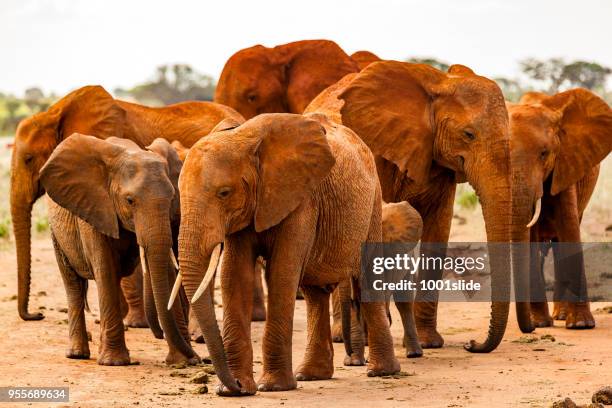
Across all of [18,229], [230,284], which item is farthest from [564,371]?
[18,229]

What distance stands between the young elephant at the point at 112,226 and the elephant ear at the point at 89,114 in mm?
2499

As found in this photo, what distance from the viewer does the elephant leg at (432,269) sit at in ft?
36.4

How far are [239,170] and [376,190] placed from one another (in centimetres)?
173

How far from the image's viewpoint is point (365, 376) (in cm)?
938

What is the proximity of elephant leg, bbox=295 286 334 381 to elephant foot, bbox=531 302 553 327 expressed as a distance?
11.4ft

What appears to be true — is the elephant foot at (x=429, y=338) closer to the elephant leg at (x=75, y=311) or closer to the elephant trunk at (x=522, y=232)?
the elephant trunk at (x=522, y=232)

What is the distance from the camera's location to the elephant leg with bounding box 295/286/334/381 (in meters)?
9.19

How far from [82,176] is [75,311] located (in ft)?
3.29

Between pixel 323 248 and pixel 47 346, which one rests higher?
pixel 323 248

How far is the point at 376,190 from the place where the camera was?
966 centimetres

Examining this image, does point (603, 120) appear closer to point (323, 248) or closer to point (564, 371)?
point (564, 371)

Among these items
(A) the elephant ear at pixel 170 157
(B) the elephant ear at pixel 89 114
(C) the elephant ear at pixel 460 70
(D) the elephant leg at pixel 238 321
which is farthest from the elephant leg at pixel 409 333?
(B) the elephant ear at pixel 89 114

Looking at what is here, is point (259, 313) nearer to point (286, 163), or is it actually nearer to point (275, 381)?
point (275, 381)

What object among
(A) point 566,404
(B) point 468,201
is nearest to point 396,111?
(A) point 566,404
